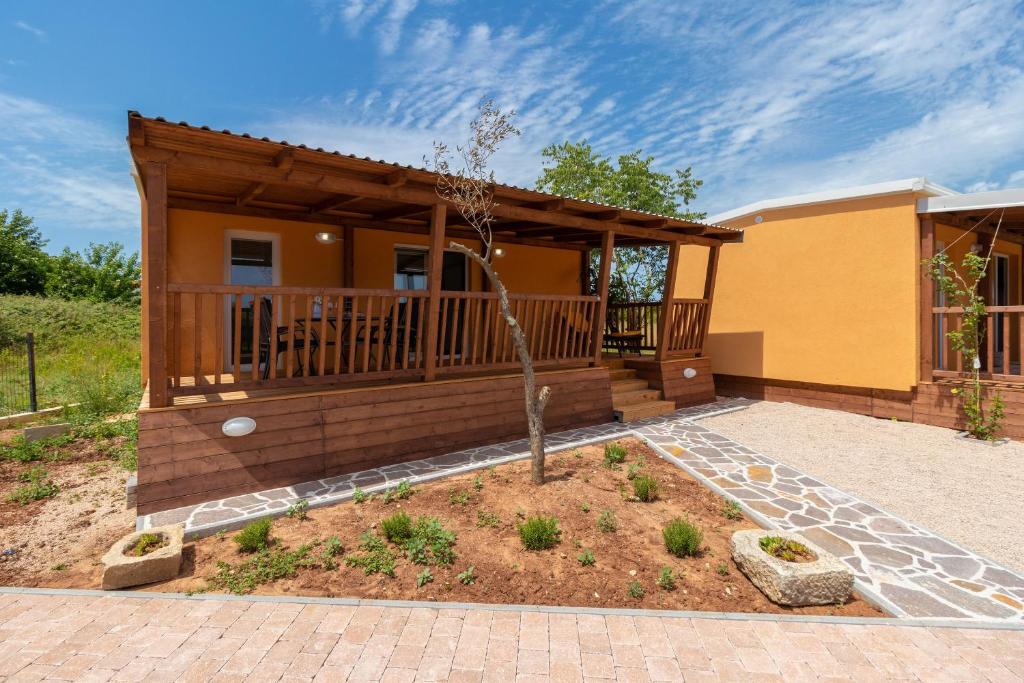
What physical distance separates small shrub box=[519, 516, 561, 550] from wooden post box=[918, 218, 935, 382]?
6890 mm

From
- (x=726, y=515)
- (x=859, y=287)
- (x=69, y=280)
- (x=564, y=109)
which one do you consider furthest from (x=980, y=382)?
(x=69, y=280)

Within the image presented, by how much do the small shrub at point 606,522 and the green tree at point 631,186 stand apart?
54.4 feet

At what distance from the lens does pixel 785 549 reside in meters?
3.27

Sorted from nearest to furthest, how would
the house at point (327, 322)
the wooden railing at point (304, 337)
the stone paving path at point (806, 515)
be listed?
the stone paving path at point (806, 515) → the house at point (327, 322) → the wooden railing at point (304, 337)

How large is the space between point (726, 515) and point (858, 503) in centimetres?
129

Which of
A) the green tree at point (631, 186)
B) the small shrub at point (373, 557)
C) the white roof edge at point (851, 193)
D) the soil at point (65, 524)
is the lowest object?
the soil at point (65, 524)

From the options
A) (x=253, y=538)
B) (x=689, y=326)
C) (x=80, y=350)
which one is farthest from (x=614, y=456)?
(x=80, y=350)

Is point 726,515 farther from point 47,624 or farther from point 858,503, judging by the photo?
point 47,624

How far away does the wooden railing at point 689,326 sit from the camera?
28.8ft

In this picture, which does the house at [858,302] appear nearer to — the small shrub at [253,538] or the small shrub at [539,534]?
the small shrub at [539,534]

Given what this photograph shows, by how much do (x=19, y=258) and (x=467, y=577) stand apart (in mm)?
24851

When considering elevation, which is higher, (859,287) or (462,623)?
(859,287)

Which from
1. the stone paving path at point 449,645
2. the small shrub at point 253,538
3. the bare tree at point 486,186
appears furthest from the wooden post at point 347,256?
the stone paving path at point 449,645

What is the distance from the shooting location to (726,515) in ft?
13.8
